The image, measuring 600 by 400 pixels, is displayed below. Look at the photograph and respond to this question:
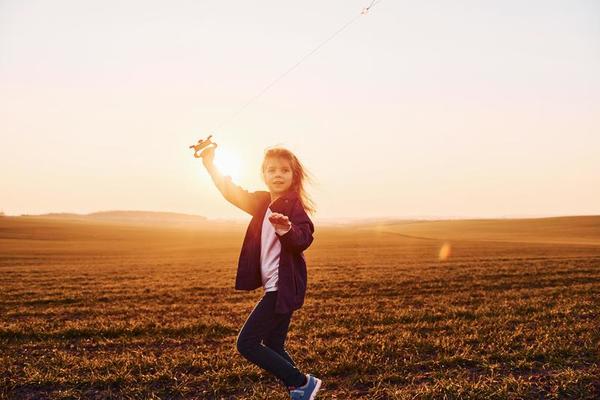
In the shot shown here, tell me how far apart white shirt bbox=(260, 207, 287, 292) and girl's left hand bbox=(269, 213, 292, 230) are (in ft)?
1.50

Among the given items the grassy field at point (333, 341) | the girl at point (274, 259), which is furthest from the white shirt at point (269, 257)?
the grassy field at point (333, 341)

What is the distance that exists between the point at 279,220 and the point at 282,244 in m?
0.32

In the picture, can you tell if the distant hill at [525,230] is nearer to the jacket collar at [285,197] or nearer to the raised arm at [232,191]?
the jacket collar at [285,197]

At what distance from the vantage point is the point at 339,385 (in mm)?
5207

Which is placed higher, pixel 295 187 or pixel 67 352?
pixel 295 187

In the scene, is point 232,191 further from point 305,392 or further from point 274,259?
point 305,392

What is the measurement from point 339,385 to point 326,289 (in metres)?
9.38

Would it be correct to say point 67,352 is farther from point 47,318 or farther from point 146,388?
point 47,318

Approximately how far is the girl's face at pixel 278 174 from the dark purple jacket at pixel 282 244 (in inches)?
4.9

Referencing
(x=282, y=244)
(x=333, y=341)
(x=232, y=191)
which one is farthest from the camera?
(x=333, y=341)

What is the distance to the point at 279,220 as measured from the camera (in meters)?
3.22

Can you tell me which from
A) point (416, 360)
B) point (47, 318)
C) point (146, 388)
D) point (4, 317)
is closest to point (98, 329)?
point (47, 318)

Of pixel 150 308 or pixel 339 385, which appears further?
pixel 150 308

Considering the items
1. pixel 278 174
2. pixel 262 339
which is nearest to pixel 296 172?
pixel 278 174
